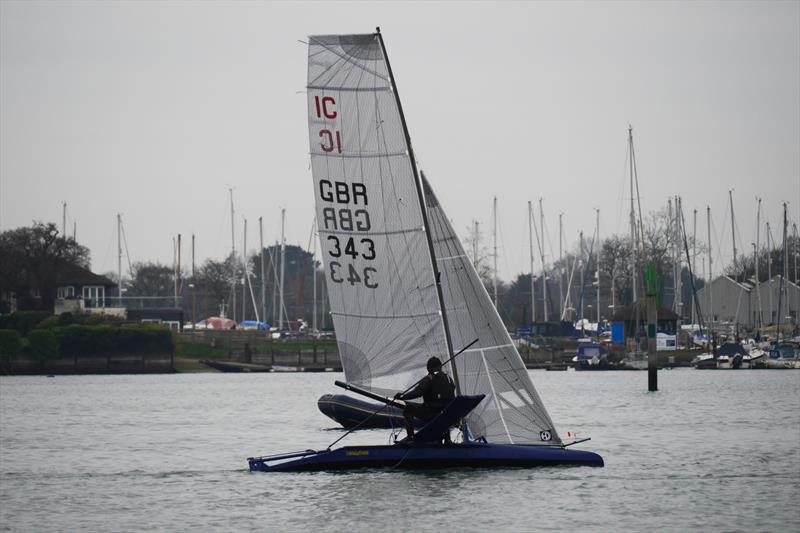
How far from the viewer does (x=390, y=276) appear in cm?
2653

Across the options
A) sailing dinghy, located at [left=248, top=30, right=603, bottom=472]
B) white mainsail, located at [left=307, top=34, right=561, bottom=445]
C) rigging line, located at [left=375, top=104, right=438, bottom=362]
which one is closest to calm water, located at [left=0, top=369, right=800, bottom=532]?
sailing dinghy, located at [left=248, top=30, right=603, bottom=472]

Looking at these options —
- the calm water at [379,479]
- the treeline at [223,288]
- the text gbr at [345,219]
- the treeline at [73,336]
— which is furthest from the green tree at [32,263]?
the text gbr at [345,219]

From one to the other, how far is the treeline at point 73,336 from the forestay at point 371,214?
7489 centimetres

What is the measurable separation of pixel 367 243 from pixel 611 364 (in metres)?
76.6

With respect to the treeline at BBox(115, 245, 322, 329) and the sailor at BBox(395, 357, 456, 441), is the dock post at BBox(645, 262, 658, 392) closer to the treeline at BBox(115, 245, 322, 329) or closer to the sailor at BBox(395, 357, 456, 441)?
the sailor at BBox(395, 357, 456, 441)

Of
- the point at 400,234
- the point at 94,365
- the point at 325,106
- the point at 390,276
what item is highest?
the point at 325,106

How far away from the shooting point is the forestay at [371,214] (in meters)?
26.1

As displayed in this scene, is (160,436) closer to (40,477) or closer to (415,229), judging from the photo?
(40,477)

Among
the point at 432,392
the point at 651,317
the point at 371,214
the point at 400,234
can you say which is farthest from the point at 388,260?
the point at 651,317

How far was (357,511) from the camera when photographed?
23.6 meters

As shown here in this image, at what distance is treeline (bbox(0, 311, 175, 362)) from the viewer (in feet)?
322

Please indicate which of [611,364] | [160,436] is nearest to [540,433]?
[160,436]

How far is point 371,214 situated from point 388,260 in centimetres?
97

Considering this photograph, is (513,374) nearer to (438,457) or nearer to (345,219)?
(438,457)
